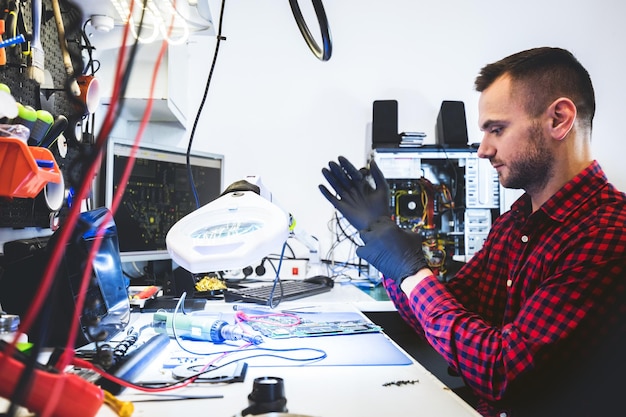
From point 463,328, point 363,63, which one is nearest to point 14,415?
point 463,328

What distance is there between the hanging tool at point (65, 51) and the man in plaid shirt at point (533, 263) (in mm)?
714

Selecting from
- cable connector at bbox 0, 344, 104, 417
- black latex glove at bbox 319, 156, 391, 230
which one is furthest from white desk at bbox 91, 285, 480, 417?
black latex glove at bbox 319, 156, 391, 230

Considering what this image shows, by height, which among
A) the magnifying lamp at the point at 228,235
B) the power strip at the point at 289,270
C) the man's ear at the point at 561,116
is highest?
the man's ear at the point at 561,116

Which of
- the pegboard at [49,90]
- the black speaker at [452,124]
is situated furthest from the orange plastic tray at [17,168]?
the black speaker at [452,124]

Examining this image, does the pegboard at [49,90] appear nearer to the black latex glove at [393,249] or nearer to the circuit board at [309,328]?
the circuit board at [309,328]

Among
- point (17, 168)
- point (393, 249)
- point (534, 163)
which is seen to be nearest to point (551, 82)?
point (534, 163)

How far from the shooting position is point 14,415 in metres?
0.34

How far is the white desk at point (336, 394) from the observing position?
630mm

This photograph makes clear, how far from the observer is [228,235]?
686 mm

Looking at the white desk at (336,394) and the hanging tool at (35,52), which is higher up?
the hanging tool at (35,52)

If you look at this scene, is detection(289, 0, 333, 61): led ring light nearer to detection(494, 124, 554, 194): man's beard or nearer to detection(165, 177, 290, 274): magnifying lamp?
detection(165, 177, 290, 274): magnifying lamp

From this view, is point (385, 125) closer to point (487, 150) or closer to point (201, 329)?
point (487, 150)

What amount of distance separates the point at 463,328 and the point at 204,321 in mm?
548

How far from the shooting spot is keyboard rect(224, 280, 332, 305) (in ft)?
4.71
